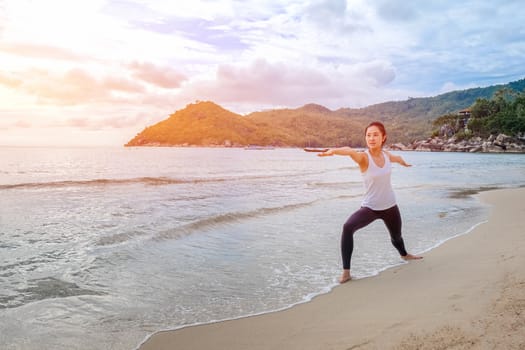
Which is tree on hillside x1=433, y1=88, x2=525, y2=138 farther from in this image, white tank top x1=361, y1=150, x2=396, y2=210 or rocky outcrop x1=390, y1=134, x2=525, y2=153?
white tank top x1=361, y1=150, x2=396, y2=210

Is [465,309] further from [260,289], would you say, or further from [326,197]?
[326,197]

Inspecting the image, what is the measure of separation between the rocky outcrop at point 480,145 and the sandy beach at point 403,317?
385 ft

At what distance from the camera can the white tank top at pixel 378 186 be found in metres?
5.57

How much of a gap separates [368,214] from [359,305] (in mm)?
1693

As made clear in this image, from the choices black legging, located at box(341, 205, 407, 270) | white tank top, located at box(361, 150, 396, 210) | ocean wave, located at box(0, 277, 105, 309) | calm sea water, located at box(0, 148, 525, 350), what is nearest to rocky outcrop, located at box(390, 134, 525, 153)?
calm sea water, located at box(0, 148, 525, 350)

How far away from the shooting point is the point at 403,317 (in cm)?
371

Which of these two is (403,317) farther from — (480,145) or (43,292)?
(480,145)

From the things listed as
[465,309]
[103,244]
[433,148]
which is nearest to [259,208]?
[103,244]

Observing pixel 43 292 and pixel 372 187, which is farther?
pixel 372 187

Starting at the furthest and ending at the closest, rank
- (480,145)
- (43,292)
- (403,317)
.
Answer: (480,145) → (43,292) → (403,317)

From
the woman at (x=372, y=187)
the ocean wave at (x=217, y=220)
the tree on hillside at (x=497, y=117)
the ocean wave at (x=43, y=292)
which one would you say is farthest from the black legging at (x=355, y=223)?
the tree on hillside at (x=497, y=117)

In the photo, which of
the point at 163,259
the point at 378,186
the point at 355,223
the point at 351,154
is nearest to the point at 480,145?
the point at 378,186

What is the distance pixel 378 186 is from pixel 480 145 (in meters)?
123

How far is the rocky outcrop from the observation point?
10528 centimetres
